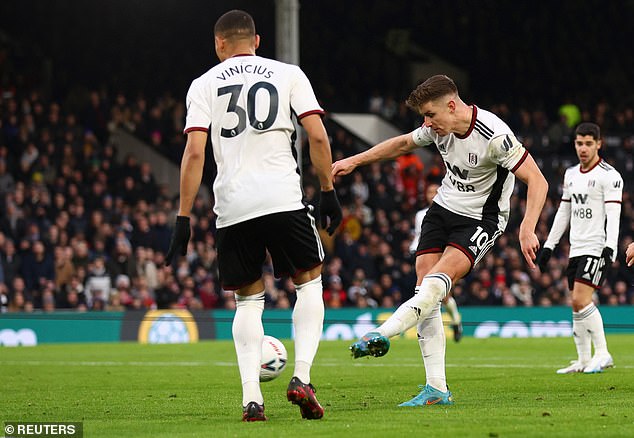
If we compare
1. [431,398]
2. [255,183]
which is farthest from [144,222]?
[255,183]

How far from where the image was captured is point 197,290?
79.4ft

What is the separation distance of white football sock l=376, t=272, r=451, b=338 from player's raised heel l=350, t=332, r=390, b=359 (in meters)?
0.27

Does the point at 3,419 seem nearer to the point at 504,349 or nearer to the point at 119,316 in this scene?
the point at 504,349

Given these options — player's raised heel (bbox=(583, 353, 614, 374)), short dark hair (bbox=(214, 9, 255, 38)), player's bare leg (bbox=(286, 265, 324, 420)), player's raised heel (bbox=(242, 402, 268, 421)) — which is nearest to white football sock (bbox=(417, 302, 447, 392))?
player's bare leg (bbox=(286, 265, 324, 420))

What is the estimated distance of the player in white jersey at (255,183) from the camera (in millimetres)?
7301

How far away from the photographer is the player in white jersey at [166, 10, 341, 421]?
24.0 ft

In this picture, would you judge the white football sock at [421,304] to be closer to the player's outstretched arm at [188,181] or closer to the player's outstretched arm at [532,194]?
the player's outstretched arm at [532,194]

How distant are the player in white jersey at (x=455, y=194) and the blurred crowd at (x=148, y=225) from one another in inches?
432

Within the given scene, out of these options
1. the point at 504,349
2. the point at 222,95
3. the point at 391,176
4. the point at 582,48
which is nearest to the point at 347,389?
the point at 222,95

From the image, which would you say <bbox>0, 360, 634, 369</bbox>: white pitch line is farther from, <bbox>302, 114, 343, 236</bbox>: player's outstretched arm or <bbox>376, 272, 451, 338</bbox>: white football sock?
<bbox>302, 114, 343, 236</bbox>: player's outstretched arm

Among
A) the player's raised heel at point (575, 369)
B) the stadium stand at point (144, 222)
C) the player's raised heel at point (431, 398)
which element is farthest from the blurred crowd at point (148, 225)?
the player's raised heel at point (431, 398)

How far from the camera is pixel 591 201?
12508mm

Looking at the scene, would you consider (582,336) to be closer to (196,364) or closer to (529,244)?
(196,364)

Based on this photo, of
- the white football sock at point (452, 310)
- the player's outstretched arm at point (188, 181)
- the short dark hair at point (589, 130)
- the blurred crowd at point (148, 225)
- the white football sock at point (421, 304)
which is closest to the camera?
the player's outstretched arm at point (188, 181)
